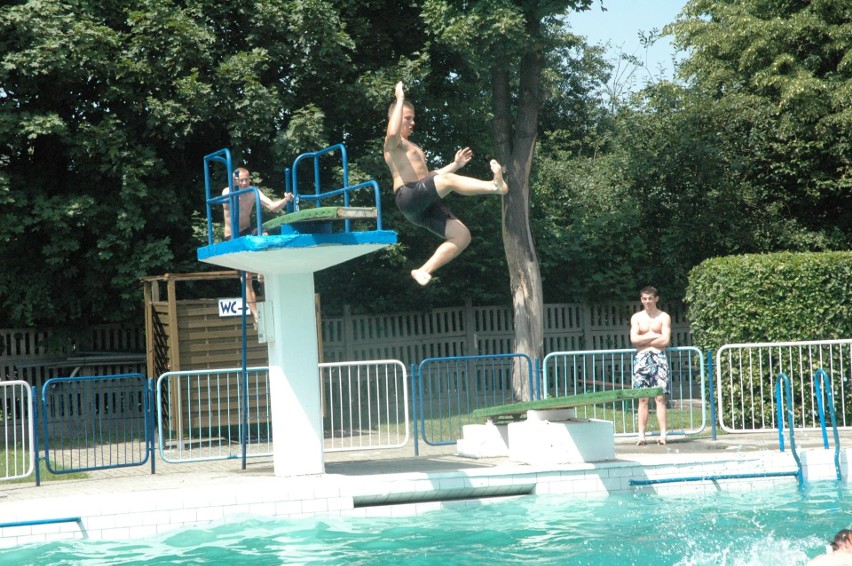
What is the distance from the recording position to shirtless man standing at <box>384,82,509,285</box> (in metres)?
8.81

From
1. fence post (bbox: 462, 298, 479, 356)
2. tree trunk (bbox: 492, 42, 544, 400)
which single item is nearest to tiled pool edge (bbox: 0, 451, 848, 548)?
tree trunk (bbox: 492, 42, 544, 400)

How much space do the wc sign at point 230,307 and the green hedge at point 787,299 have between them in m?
6.89

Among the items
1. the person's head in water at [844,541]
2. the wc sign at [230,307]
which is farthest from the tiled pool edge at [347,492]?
the person's head in water at [844,541]

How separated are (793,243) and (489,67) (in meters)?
9.11

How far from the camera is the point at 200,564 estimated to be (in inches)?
329

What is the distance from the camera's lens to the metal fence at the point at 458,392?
45.7 ft

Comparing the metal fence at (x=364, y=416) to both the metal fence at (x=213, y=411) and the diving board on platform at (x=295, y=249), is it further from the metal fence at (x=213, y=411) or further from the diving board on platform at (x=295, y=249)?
the diving board on platform at (x=295, y=249)

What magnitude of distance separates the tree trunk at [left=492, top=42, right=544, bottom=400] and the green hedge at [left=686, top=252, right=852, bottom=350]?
5.69 metres

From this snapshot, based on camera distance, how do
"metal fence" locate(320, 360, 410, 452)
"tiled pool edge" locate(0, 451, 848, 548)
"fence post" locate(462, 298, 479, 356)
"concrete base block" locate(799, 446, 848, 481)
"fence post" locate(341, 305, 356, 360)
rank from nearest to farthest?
"tiled pool edge" locate(0, 451, 848, 548), "concrete base block" locate(799, 446, 848, 481), "metal fence" locate(320, 360, 410, 452), "fence post" locate(341, 305, 356, 360), "fence post" locate(462, 298, 479, 356)

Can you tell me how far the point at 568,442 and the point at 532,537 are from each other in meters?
2.36

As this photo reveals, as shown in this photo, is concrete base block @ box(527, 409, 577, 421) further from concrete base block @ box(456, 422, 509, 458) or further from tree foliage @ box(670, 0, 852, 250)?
tree foliage @ box(670, 0, 852, 250)

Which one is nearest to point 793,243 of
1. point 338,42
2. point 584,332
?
point 584,332

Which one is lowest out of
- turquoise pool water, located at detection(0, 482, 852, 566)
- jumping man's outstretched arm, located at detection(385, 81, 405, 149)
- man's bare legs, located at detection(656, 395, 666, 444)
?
turquoise pool water, located at detection(0, 482, 852, 566)

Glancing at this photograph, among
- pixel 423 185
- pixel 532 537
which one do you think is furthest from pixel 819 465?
pixel 423 185
